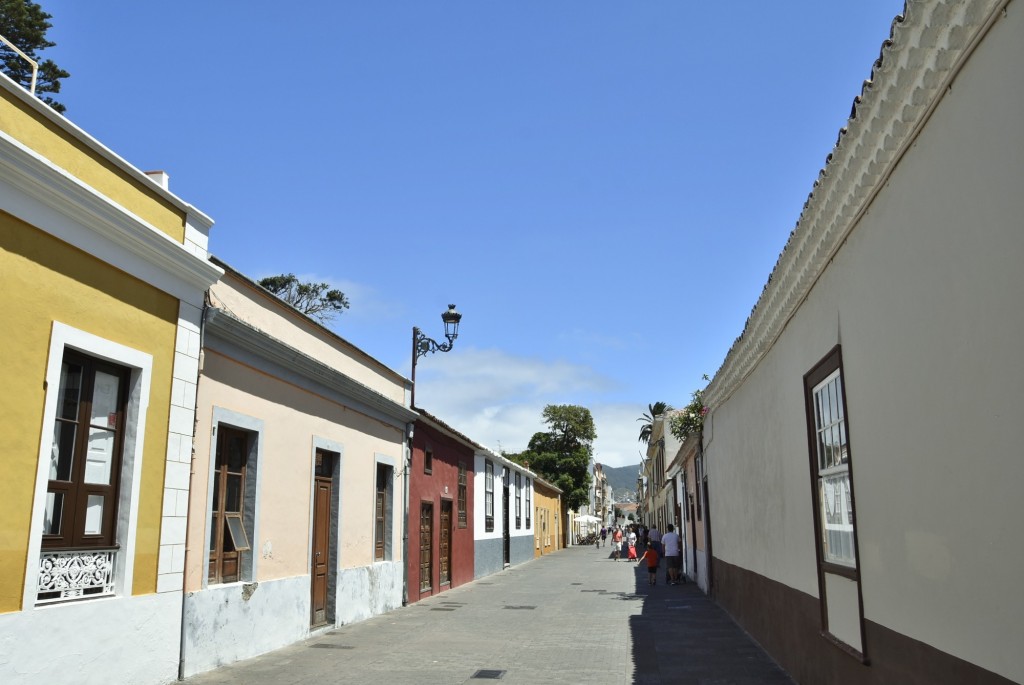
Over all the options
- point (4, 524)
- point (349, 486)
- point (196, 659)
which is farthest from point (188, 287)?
point (349, 486)

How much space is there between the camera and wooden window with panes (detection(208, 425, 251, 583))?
9.33m

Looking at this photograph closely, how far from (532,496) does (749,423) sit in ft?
82.2

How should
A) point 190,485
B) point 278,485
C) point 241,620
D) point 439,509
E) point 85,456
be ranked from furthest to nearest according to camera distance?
point 439,509 → point 278,485 → point 241,620 → point 190,485 → point 85,456

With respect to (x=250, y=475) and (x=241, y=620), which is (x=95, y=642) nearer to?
(x=241, y=620)

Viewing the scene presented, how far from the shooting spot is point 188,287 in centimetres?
856

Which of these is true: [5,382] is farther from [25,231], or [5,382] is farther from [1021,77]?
[1021,77]

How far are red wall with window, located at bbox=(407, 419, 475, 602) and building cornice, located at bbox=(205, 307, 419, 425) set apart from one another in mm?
2277

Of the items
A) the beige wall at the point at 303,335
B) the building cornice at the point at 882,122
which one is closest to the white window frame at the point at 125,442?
the beige wall at the point at 303,335

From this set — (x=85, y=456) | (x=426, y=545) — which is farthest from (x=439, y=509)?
(x=85, y=456)

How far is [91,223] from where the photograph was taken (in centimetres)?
708

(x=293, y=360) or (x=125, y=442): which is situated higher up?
(x=293, y=360)

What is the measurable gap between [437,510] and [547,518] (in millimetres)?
22825

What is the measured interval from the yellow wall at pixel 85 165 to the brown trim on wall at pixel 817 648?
731 cm

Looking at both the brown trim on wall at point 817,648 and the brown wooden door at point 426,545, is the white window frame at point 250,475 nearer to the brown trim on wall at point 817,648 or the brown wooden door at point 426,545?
the brown trim on wall at point 817,648
